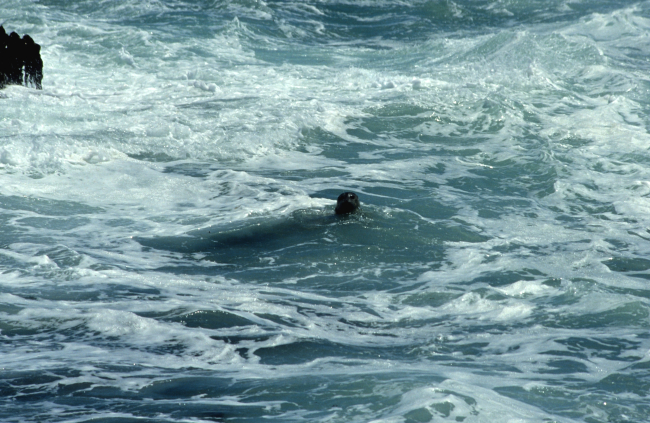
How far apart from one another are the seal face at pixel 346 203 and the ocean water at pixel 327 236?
0.14 metres

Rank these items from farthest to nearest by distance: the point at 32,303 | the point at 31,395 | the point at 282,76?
1. the point at 282,76
2. the point at 32,303
3. the point at 31,395

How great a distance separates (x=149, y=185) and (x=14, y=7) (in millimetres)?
12300

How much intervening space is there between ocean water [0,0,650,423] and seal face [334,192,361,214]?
14 cm

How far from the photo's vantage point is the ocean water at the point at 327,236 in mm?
4617

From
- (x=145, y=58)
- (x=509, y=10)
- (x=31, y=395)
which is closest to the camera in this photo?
(x=31, y=395)

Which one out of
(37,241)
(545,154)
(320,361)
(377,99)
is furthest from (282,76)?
(320,361)

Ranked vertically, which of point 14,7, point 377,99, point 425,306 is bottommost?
point 425,306

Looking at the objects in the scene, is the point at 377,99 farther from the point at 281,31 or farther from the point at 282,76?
the point at 281,31

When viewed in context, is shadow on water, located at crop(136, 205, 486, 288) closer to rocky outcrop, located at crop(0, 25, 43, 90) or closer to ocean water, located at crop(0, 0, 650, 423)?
ocean water, located at crop(0, 0, 650, 423)

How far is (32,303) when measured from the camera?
5.78m

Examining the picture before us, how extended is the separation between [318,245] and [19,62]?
286 inches

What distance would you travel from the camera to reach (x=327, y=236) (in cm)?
754

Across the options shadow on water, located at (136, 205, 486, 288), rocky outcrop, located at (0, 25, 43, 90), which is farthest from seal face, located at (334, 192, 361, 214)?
rocky outcrop, located at (0, 25, 43, 90)

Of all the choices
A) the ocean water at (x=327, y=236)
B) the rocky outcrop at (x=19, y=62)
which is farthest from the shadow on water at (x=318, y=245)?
the rocky outcrop at (x=19, y=62)
